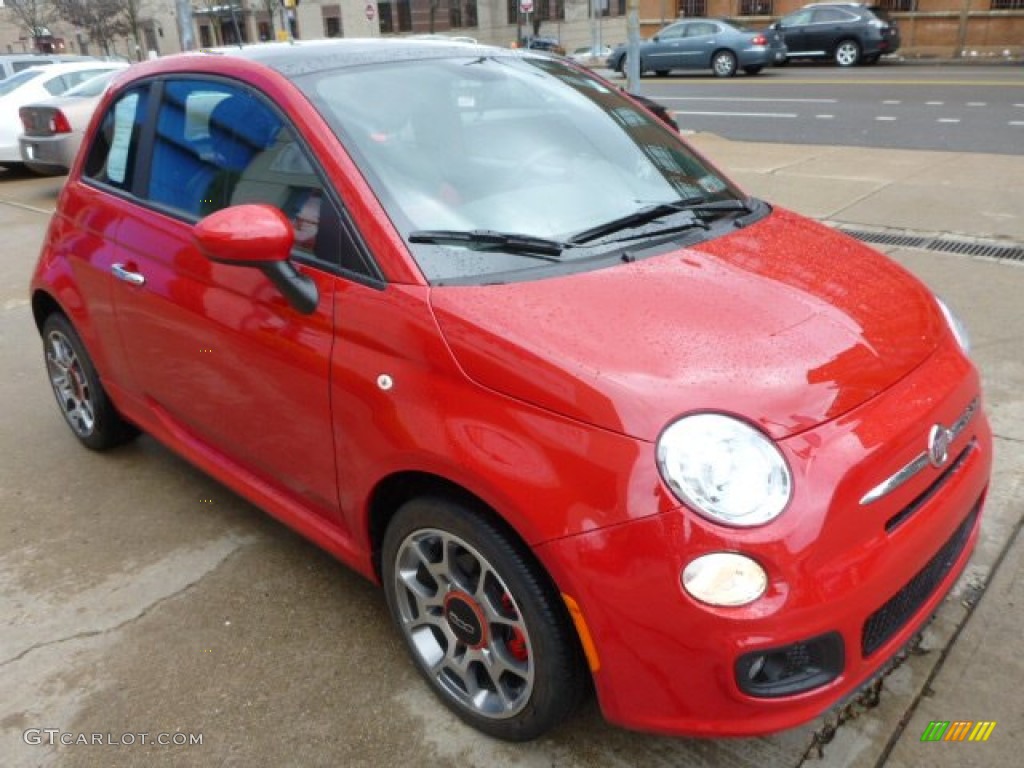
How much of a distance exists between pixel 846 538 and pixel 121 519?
277 cm

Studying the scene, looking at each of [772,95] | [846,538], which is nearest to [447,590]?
[846,538]

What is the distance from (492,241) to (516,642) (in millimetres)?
1028

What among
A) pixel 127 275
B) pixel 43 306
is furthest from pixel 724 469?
pixel 43 306

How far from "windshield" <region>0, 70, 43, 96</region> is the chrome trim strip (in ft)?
42.9

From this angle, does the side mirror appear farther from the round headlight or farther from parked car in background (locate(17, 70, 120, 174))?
parked car in background (locate(17, 70, 120, 174))

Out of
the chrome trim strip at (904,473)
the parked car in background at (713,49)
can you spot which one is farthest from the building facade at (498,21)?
the chrome trim strip at (904,473)

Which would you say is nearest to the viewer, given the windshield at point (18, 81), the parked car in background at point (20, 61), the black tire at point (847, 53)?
the windshield at point (18, 81)

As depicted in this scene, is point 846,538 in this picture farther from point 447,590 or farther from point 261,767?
point 261,767

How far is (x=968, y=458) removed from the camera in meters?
2.24

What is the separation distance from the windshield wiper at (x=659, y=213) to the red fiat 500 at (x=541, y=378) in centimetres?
1

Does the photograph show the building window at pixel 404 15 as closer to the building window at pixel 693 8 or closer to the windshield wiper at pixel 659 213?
the building window at pixel 693 8

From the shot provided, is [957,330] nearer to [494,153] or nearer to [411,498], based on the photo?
[494,153]

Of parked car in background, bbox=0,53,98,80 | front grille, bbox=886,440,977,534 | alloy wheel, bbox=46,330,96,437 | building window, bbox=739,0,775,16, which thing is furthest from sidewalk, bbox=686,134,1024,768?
building window, bbox=739,0,775,16

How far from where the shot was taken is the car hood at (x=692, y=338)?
188cm
